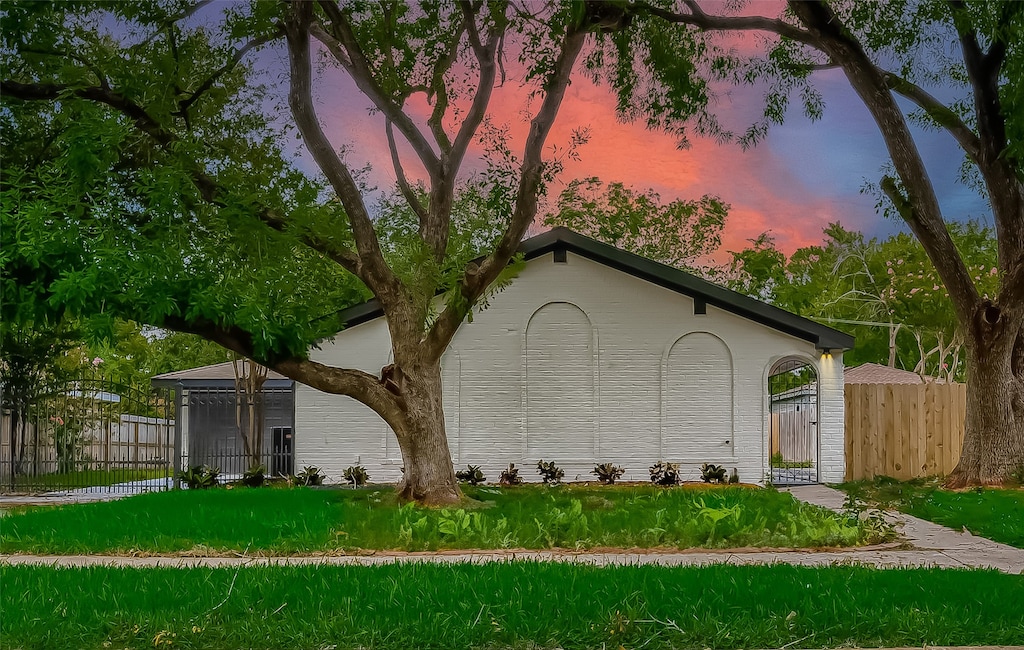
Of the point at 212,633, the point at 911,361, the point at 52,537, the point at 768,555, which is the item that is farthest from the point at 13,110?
the point at 911,361

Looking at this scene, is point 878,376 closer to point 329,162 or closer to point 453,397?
point 453,397

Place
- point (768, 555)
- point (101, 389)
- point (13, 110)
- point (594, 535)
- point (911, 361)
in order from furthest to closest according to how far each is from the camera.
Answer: point (911, 361), point (101, 389), point (13, 110), point (594, 535), point (768, 555)

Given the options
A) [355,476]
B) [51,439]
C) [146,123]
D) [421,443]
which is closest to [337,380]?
[421,443]

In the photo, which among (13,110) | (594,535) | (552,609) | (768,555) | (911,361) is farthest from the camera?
(911,361)

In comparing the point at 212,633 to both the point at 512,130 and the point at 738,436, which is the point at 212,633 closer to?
the point at 512,130

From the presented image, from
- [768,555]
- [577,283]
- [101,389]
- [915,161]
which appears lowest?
[768,555]

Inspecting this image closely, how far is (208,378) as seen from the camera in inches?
910

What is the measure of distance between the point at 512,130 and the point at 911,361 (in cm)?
4266

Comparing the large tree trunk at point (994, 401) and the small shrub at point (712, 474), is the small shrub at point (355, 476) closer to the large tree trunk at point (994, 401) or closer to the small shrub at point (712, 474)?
the small shrub at point (712, 474)

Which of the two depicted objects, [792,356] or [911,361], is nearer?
[792,356]

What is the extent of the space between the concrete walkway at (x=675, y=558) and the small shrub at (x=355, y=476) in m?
9.78

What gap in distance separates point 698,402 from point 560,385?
3.08 meters

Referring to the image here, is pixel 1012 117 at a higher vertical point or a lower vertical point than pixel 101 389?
higher

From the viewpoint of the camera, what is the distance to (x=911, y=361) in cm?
5362
